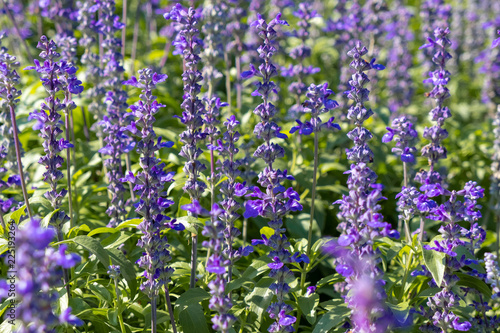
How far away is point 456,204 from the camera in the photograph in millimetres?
3627

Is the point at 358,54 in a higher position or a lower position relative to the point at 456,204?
higher

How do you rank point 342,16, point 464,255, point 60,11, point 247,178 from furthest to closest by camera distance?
point 342,16
point 60,11
point 247,178
point 464,255

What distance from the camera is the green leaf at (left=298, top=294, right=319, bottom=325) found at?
358cm

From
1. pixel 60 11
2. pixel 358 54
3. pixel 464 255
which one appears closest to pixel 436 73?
pixel 358 54

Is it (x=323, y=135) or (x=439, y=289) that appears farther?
(x=323, y=135)

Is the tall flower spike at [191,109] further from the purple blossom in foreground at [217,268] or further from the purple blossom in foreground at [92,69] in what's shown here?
the purple blossom in foreground at [92,69]

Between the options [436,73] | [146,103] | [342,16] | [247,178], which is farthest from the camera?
[342,16]

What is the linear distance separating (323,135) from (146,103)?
344cm

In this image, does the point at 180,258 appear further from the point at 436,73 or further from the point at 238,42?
the point at 238,42

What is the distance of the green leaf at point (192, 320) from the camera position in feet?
11.7

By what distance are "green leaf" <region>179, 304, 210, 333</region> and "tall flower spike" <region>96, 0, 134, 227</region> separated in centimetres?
113

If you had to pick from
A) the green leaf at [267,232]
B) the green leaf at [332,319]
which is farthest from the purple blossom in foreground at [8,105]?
the green leaf at [332,319]

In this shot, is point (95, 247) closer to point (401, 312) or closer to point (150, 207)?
point (150, 207)

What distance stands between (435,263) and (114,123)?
9.66 feet
